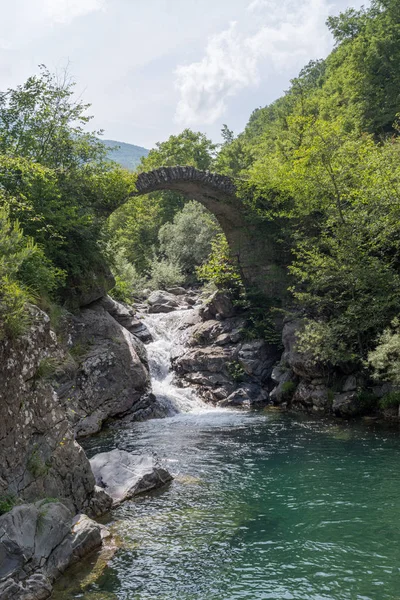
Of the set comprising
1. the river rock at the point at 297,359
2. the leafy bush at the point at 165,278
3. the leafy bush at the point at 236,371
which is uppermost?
the leafy bush at the point at 165,278

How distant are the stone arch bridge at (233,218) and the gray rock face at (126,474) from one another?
12521 mm

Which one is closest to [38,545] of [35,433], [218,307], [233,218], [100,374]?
[35,433]

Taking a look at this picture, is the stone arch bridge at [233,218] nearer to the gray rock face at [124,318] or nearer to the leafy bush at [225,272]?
the leafy bush at [225,272]

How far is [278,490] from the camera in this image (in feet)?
29.4

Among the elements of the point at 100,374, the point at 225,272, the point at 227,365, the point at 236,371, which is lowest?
the point at 236,371

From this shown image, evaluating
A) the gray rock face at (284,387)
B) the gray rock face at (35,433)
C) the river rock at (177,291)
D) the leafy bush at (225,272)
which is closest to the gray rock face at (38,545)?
the gray rock face at (35,433)

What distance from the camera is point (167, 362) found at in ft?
67.8

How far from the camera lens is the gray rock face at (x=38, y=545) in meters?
5.27

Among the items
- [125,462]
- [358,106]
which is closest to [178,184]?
[125,462]

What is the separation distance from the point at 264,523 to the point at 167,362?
13.4 meters

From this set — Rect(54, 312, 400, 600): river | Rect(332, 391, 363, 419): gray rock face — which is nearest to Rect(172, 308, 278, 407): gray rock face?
Rect(332, 391, 363, 419): gray rock face

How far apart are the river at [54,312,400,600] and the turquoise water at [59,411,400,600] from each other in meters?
0.02

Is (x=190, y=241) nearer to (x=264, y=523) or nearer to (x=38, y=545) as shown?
(x=264, y=523)

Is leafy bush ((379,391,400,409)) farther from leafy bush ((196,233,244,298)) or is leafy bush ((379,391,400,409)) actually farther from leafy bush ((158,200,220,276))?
leafy bush ((158,200,220,276))
